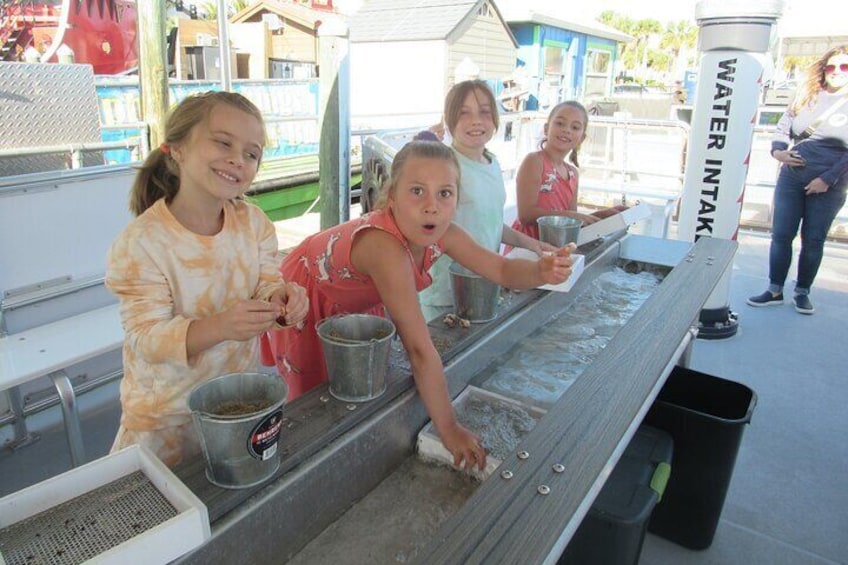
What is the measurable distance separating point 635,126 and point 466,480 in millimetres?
7291

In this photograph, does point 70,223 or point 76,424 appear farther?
point 70,223

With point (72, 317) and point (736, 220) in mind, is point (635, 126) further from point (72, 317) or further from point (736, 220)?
point (72, 317)

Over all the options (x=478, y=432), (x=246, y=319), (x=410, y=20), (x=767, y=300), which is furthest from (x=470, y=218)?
(x=410, y=20)

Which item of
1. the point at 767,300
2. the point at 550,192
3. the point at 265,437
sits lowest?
the point at 767,300

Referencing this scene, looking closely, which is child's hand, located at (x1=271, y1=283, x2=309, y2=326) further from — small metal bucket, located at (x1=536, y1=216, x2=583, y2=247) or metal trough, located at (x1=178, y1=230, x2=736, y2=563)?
small metal bucket, located at (x1=536, y1=216, x2=583, y2=247)

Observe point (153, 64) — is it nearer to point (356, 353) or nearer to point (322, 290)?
point (322, 290)

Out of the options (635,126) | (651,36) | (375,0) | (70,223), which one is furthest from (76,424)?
(651,36)

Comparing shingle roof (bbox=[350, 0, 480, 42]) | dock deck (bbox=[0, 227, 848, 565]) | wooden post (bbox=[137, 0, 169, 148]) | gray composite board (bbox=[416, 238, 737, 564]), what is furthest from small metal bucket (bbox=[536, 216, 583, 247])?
shingle roof (bbox=[350, 0, 480, 42])

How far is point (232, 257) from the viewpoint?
5.14 feet

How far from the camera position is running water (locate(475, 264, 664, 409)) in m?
1.80

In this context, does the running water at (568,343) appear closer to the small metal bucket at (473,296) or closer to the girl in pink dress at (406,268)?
the small metal bucket at (473,296)

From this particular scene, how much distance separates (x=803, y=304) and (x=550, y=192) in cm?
307

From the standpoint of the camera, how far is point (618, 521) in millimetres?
1652

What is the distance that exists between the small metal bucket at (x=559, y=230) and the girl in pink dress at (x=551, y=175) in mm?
272
